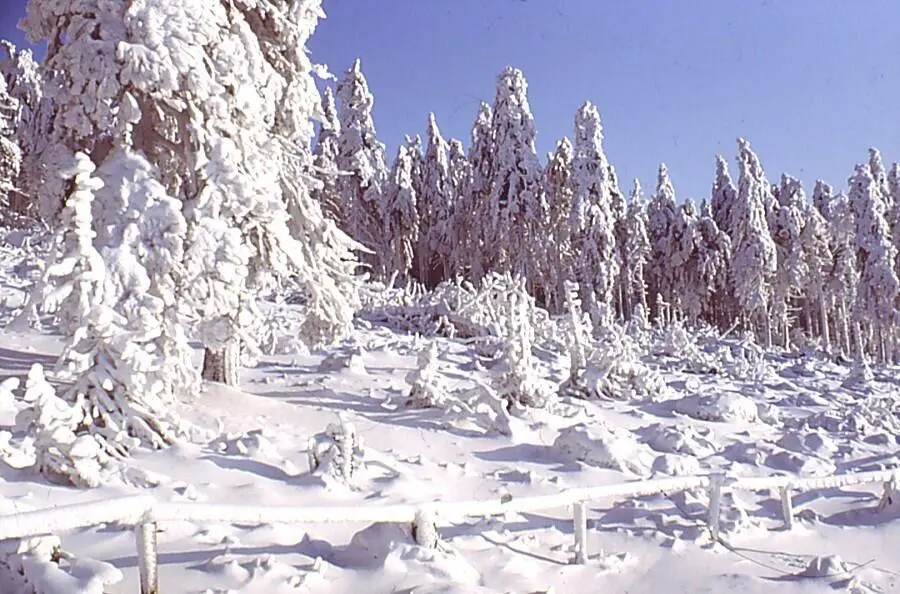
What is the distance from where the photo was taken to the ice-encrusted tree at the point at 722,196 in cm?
4925

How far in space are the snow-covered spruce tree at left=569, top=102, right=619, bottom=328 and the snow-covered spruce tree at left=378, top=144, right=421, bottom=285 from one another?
29.4 ft

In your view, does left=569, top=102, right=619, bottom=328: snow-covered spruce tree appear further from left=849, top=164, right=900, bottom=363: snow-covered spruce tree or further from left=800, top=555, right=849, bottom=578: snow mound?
left=800, top=555, right=849, bottom=578: snow mound

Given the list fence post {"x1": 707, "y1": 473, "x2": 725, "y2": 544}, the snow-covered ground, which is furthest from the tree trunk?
fence post {"x1": 707, "y1": 473, "x2": 725, "y2": 544}

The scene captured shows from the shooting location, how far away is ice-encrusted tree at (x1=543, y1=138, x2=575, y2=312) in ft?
130

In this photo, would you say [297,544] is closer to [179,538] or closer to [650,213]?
[179,538]

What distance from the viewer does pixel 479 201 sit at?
41.0 m

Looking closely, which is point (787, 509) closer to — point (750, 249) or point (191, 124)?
point (191, 124)

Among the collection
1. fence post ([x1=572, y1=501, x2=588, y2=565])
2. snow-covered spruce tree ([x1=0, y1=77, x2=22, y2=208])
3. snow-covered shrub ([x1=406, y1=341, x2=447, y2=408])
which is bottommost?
fence post ([x1=572, y1=501, x2=588, y2=565])

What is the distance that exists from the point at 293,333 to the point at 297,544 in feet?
37.4

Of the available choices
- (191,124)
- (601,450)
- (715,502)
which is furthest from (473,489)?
(191,124)

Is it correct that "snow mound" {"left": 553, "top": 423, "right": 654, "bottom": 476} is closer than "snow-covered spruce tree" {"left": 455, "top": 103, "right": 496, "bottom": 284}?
Yes

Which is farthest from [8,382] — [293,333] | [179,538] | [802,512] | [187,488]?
[293,333]

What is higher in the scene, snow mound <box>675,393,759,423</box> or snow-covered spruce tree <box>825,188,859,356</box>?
snow-covered spruce tree <box>825,188,859,356</box>

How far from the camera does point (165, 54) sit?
8.32 meters
